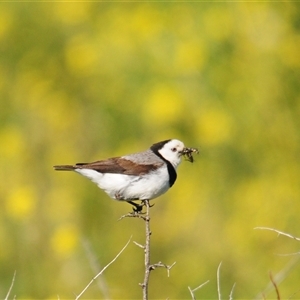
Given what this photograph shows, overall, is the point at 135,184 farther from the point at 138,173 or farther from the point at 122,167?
the point at 122,167

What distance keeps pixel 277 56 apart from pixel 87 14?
291 centimetres

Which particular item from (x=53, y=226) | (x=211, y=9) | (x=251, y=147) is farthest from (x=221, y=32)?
(x=53, y=226)

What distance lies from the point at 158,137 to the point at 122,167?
3055mm

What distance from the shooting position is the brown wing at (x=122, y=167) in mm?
5457

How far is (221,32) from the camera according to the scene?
895 cm

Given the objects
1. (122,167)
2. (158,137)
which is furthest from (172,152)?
(158,137)

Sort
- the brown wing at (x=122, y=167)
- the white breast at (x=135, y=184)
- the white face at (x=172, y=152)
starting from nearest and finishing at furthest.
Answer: the white breast at (x=135, y=184)
the brown wing at (x=122, y=167)
the white face at (x=172, y=152)

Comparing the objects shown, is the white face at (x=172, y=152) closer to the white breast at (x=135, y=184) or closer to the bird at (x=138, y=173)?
the bird at (x=138, y=173)

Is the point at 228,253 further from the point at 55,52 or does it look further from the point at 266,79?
the point at 55,52

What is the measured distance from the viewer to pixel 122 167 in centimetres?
551

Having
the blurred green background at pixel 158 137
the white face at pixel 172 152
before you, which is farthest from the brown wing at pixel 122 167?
the blurred green background at pixel 158 137

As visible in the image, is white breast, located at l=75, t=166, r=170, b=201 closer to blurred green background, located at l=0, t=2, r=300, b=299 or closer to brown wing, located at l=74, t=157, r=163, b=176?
brown wing, located at l=74, t=157, r=163, b=176

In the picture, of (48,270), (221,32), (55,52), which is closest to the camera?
(48,270)

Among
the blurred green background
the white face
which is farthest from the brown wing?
the blurred green background
